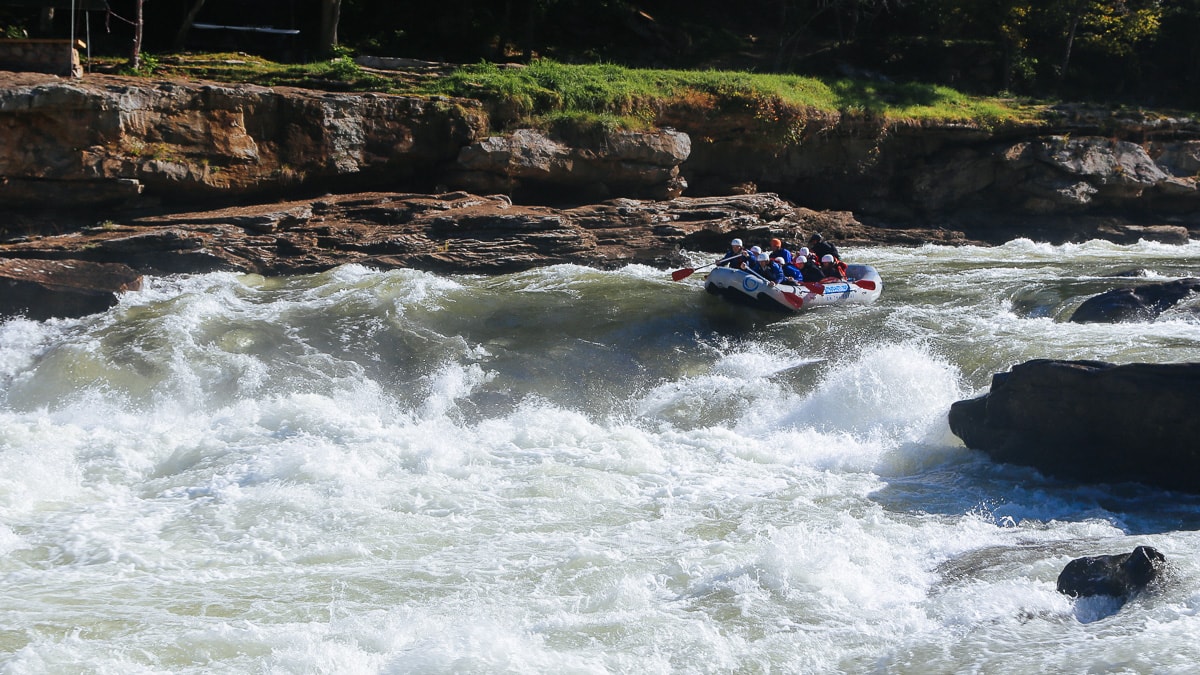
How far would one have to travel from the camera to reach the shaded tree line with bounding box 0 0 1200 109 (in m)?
22.7

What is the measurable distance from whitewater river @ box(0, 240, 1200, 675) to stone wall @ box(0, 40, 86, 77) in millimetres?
3936

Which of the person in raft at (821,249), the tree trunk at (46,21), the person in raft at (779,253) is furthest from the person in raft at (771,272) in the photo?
the tree trunk at (46,21)

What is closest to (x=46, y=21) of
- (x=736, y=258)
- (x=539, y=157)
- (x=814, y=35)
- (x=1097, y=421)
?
(x=539, y=157)

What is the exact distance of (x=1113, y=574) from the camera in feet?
22.6

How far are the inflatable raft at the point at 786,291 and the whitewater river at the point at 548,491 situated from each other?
0.26 metres

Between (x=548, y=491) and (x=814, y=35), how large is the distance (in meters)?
20.6

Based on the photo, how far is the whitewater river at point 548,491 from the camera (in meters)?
6.64

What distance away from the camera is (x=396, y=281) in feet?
49.7

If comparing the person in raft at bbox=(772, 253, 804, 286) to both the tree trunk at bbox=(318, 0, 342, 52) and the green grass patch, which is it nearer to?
the green grass patch

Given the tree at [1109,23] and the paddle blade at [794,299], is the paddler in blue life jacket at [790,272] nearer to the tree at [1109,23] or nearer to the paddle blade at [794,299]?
the paddle blade at [794,299]

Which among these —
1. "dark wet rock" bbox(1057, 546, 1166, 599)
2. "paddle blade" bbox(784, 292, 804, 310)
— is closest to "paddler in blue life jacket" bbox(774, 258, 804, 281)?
"paddle blade" bbox(784, 292, 804, 310)

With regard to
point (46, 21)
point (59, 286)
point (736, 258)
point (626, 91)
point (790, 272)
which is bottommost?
point (59, 286)

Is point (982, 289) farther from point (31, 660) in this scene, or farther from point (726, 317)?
point (31, 660)

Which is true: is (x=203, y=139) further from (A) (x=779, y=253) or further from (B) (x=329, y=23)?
(A) (x=779, y=253)
